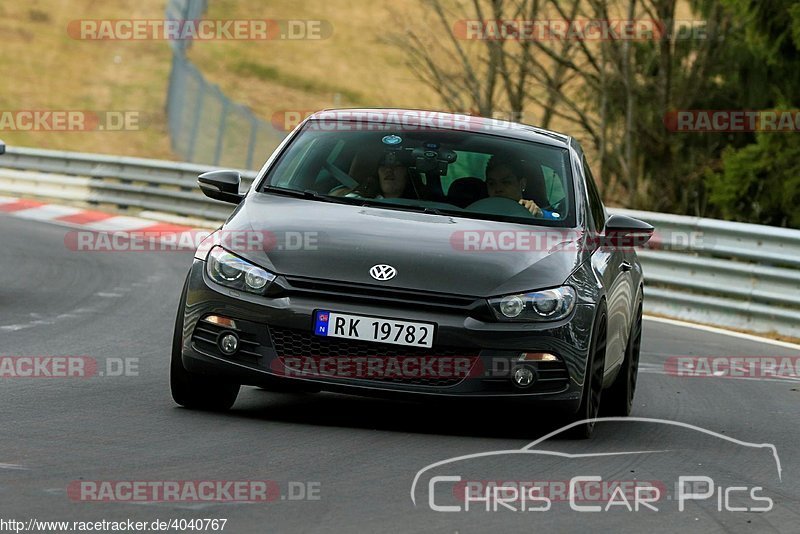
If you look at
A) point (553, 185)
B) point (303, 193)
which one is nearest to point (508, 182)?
point (553, 185)

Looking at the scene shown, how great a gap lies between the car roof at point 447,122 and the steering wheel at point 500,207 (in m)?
0.61

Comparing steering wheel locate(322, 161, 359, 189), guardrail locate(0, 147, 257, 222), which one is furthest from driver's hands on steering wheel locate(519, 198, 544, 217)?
guardrail locate(0, 147, 257, 222)

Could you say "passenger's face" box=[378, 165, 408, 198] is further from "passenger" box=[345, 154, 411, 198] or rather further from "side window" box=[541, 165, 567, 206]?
"side window" box=[541, 165, 567, 206]

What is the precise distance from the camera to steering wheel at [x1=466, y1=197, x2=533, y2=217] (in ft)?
27.7

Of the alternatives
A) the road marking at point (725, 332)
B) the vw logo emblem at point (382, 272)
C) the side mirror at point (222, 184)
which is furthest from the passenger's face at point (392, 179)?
the road marking at point (725, 332)

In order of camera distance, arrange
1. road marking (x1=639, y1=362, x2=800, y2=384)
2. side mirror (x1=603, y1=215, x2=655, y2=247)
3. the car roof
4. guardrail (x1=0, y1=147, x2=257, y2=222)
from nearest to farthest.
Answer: side mirror (x1=603, y1=215, x2=655, y2=247)
the car roof
road marking (x1=639, y1=362, x2=800, y2=384)
guardrail (x1=0, y1=147, x2=257, y2=222)

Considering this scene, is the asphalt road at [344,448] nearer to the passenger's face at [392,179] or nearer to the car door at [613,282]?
the car door at [613,282]

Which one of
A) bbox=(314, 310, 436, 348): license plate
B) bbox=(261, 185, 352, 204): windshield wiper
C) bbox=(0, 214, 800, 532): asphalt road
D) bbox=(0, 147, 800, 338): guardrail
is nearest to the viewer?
bbox=(0, 214, 800, 532): asphalt road

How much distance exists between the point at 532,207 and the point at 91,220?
15.2 m

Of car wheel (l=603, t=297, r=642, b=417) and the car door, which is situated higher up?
the car door

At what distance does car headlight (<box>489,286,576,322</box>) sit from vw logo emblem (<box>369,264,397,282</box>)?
18.1 inches

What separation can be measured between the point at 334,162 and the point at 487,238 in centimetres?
118

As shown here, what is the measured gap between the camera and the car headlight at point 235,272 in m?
7.58

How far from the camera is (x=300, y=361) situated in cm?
755
